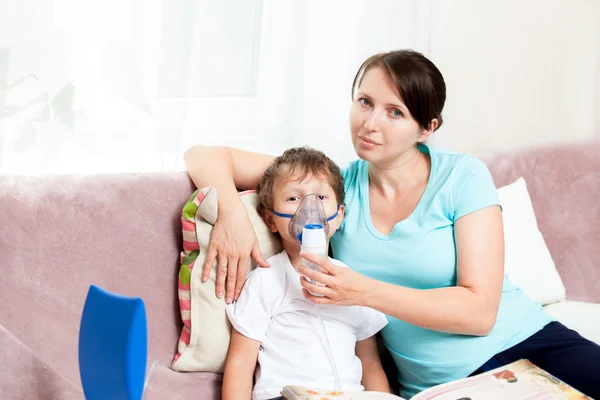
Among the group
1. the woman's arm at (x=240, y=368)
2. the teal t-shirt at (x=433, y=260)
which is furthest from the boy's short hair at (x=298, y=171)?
the woman's arm at (x=240, y=368)

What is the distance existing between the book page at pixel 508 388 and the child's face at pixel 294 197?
1.41 ft

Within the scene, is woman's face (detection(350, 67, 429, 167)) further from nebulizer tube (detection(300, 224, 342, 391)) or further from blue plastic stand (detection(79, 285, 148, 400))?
blue plastic stand (detection(79, 285, 148, 400))

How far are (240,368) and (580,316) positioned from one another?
45.4 inches

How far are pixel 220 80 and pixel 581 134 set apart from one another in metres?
1.64

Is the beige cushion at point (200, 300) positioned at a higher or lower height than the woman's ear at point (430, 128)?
lower

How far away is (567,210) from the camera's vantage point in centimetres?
241

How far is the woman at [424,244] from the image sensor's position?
5.17 ft

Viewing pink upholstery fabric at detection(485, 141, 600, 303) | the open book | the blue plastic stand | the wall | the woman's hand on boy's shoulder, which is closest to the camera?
the blue plastic stand

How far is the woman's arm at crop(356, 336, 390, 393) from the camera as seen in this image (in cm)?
166

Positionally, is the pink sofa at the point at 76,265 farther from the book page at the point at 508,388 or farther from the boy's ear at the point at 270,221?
the book page at the point at 508,388

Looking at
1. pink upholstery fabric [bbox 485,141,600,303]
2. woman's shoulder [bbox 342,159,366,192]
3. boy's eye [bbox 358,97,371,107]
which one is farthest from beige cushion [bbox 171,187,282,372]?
pink upholstery fabric [bbox 485,141,600,303]

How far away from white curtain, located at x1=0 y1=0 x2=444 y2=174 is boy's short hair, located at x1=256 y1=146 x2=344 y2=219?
47cm

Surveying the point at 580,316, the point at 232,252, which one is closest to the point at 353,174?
the point at 232,252

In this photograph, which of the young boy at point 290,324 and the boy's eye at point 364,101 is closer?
the young boy at point 290,324
